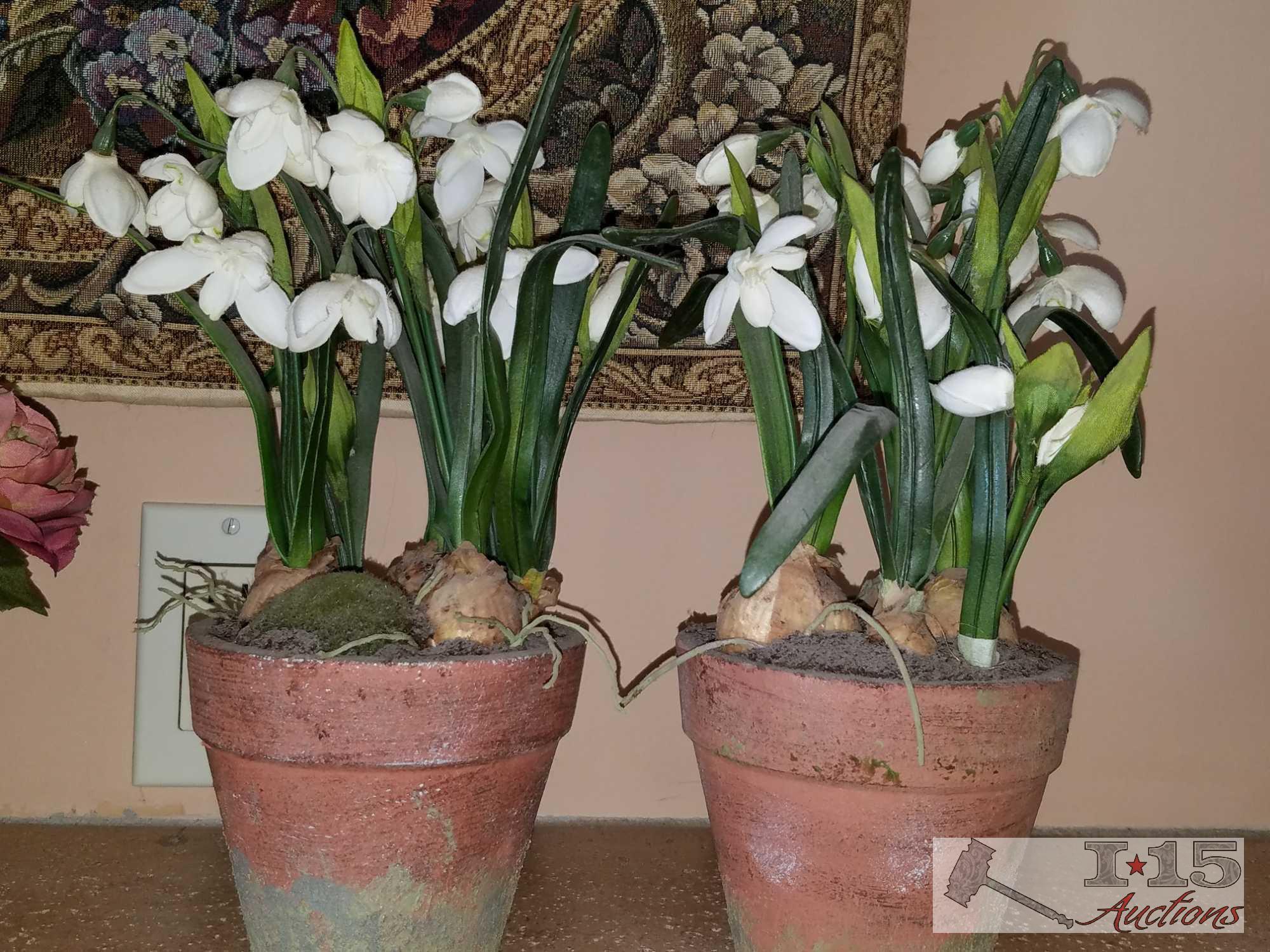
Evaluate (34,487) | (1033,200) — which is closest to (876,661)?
(1033,200)

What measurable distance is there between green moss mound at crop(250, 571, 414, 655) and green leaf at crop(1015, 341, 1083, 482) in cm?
37

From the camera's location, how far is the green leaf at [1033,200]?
59 cm

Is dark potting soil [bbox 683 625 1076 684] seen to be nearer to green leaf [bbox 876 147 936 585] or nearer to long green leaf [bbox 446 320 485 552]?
green leaf [bbox 876 147 936 585]

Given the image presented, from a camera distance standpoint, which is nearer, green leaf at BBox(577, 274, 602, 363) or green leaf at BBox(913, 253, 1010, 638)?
green leaf at BBox(913, 253, 1010, 638)

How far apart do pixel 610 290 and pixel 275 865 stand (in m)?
0.40

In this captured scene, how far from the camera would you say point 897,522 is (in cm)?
63

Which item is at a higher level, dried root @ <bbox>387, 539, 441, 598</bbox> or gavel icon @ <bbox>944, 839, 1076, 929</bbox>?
dried root @ <bbox>387, 539, 441, 598</bbox>

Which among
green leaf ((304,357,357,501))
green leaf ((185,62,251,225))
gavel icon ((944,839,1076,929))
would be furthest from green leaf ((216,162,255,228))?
gavel icon ((944,839,1076,929))

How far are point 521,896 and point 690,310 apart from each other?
0.43 m

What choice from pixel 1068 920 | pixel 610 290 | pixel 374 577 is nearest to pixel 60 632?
pixel 374 577

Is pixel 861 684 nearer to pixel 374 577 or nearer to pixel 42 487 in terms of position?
pixel 374 577

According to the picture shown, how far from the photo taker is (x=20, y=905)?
0.69 metres

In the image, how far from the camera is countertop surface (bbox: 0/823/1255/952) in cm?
67

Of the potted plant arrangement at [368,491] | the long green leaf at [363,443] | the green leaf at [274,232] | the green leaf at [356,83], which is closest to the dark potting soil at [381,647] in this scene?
the potted plant arrangement at [368,491]
